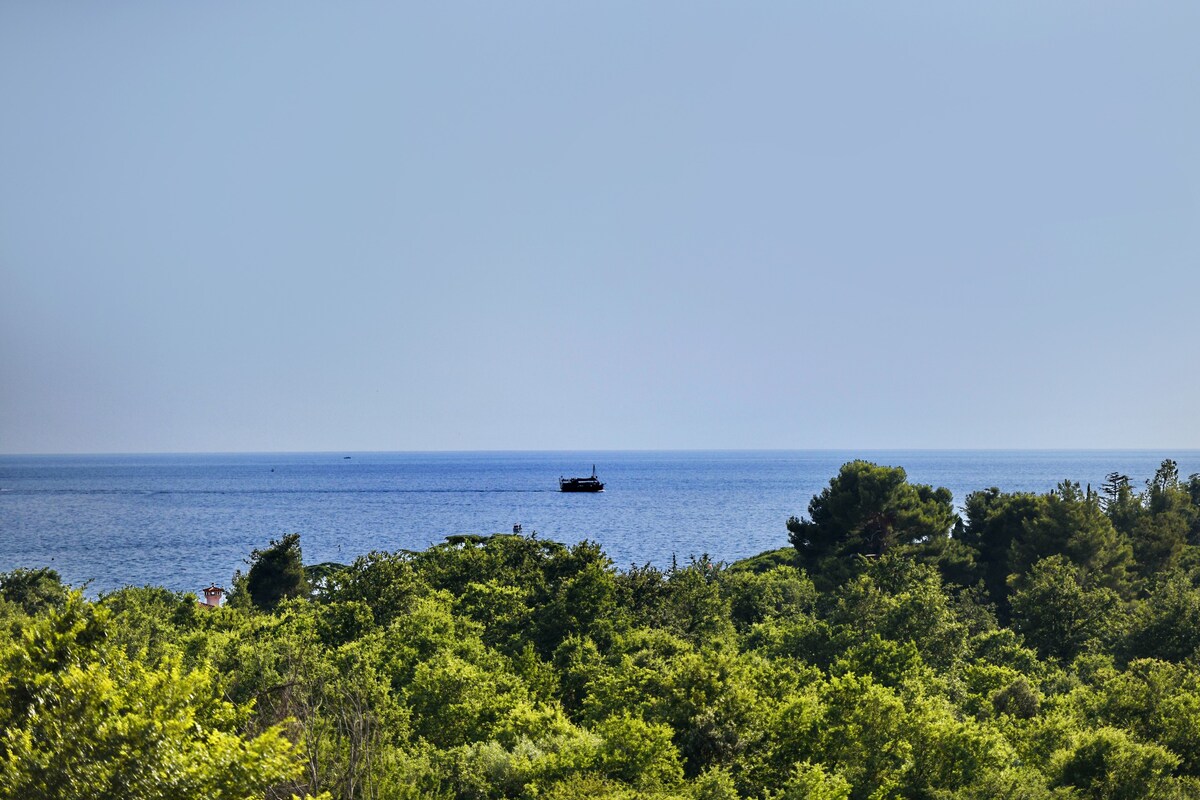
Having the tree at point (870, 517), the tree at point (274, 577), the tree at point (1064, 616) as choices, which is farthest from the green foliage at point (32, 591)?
the tree at point (1064, 616)

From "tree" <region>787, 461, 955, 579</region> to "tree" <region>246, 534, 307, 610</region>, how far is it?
4433cm

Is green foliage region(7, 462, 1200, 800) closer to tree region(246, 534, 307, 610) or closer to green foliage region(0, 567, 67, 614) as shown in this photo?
green foliage region(0, 567, 67, 614)

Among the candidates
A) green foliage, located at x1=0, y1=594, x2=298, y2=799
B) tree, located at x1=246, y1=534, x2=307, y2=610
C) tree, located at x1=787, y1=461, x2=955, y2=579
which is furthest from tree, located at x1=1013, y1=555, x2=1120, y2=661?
tree, located at x1=246, y1=534, x2=307, y2=610

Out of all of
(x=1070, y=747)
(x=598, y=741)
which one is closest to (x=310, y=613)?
(x=598, y=741)

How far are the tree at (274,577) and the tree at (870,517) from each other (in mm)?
44332

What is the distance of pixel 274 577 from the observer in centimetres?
7569

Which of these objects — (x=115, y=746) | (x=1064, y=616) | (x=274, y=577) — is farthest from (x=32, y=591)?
(x=1064, y=616)

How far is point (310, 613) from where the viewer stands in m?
51.8

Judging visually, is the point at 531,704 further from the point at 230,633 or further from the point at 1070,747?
the point at 230,633

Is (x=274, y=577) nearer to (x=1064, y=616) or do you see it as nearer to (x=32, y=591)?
(x=32, y=591)

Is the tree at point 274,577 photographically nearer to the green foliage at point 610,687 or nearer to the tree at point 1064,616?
the green foliage at point 610,687

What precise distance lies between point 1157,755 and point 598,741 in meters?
15.5

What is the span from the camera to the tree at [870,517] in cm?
7175

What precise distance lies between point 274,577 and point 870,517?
50553 mm
